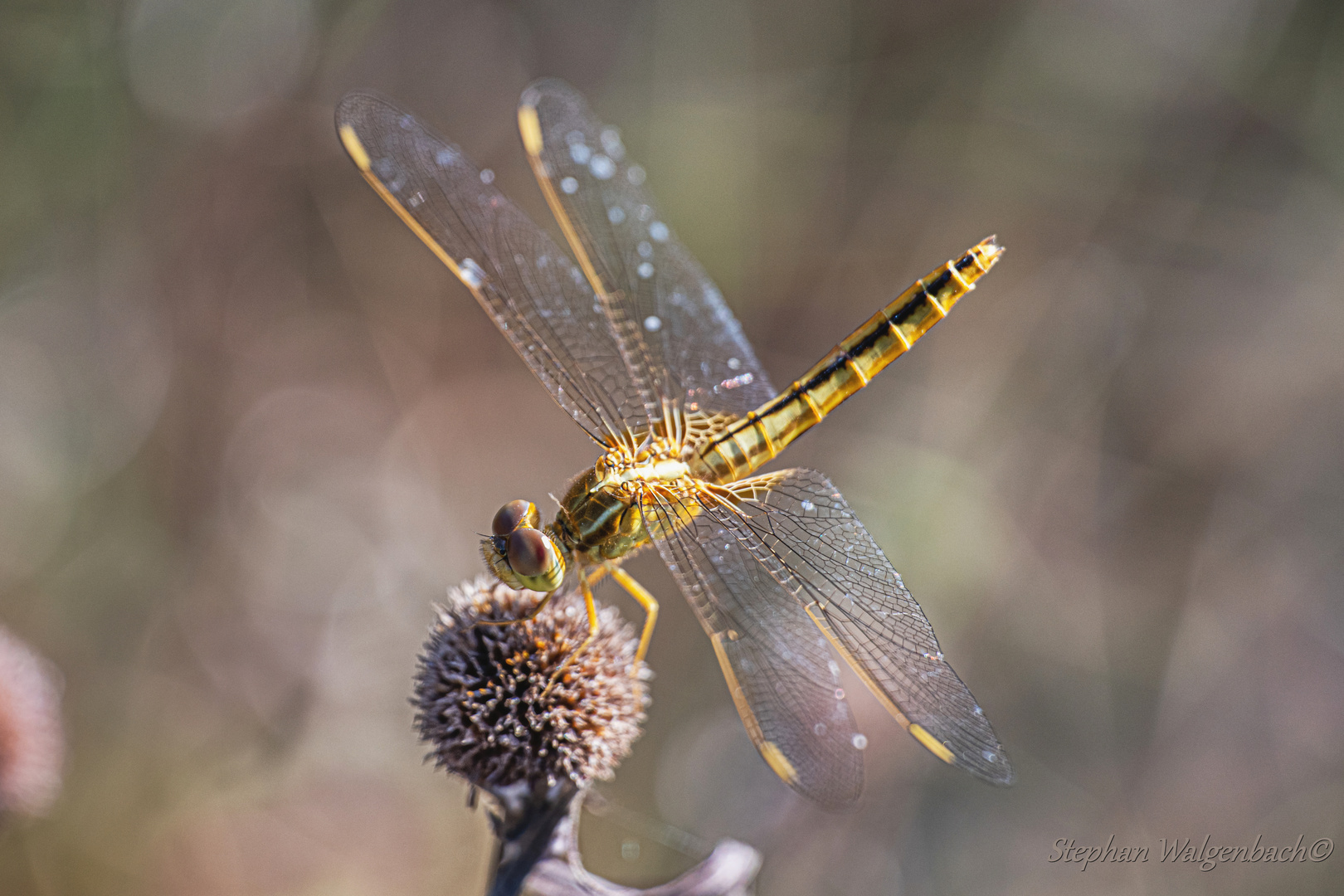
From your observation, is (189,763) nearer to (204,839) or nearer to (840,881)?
(204,839)

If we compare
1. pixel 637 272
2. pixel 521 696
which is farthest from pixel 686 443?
pixel 521 696

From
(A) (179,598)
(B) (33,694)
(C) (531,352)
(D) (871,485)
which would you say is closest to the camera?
(C) (531,352)

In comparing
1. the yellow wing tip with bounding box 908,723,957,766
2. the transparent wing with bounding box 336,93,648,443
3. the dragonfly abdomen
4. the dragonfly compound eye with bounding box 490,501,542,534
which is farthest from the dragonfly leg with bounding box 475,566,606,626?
the yellow wing tip with bounding box 908,723,957,766

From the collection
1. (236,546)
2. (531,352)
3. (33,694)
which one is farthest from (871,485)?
(33,694)

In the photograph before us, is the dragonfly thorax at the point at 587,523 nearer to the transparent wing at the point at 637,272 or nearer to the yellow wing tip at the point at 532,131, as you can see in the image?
the transparent wing at the point at 637,272

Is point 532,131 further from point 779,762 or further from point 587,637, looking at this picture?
point 779,762

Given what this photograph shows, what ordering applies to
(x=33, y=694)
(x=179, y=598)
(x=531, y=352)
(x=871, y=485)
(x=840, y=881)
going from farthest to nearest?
(x=871, y=485), (x=179, y=598), (x=840, y=881), (x=33, y=694), (x=531, y=352)

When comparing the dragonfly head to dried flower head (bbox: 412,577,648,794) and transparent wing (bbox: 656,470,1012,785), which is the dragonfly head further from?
transparent wing (bbox: 656,470,1012,785)

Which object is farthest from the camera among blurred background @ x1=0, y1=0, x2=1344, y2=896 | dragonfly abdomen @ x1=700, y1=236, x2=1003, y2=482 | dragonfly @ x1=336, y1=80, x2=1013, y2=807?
blurred background @ x1=0, y1=0, x2=1344, y2=896
